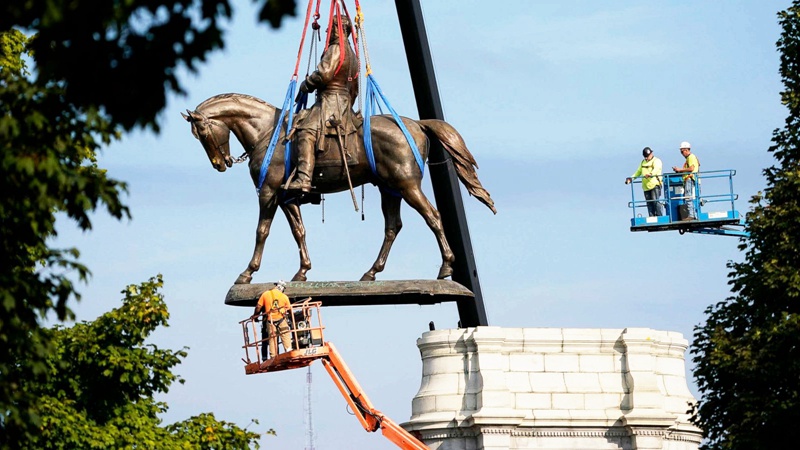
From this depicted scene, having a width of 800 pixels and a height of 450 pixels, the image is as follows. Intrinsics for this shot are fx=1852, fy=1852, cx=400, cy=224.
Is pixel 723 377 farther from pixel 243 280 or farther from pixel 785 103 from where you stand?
pixel 243 280

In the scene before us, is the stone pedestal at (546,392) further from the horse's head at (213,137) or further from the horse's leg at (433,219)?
the horse's head at (213,137)

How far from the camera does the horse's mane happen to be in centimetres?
3794

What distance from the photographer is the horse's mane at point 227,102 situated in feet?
124

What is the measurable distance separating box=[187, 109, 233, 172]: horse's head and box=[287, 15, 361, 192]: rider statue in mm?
1648

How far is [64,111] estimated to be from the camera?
1784 cm

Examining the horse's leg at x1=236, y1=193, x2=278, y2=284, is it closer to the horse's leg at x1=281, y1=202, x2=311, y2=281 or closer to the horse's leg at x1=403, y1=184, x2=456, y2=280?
the horse's leg at x1=281, y1=202, x2=311, y2=281

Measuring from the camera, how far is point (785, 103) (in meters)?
31.4

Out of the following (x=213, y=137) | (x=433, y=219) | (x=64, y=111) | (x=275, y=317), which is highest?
(x=213, y=137)

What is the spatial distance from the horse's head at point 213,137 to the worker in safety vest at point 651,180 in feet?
38.9

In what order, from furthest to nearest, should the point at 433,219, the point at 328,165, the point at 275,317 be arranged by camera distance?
the point at 433,219, the point at 328,165, the point at 275,317

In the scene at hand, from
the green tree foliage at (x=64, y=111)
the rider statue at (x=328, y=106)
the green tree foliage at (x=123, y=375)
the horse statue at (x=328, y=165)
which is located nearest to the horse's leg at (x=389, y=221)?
the horse statue at (x=328, y=165)

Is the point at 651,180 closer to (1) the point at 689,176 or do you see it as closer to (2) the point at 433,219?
(1) the point at 689,176

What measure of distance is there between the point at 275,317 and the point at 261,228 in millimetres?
2790

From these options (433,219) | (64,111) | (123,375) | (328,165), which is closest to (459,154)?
(433,219)
